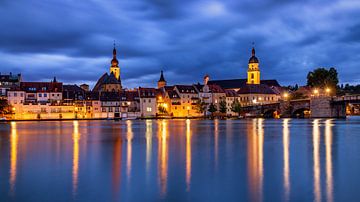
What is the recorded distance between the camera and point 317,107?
4311 inches

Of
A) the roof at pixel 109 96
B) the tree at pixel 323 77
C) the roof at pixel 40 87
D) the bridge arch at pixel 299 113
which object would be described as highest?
the tree at pixel 323 77

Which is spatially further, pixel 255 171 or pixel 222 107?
pixel 222 107

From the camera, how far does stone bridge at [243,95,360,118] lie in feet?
336

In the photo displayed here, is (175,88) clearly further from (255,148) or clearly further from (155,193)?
(155,193)

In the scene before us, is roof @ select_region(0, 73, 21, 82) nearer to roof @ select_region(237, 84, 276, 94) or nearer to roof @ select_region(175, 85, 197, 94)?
roof @ select_region(175, 85, 197, 94)

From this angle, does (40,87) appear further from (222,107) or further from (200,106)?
(222,107)

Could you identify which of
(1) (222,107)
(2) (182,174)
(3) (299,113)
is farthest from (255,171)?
(1) (222,107)

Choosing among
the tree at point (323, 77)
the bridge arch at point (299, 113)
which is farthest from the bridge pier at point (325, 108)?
the tree at point (323, 77)

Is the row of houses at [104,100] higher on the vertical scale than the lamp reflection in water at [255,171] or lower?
higher

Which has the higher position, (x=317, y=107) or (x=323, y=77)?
(x=323, y=77)

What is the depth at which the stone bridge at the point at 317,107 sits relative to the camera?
102m

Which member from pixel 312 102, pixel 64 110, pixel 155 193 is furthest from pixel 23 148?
pixel 64 110

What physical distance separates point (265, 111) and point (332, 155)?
4263 inches

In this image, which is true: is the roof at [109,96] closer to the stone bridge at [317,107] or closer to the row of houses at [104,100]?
the row of houses at [104,100]
